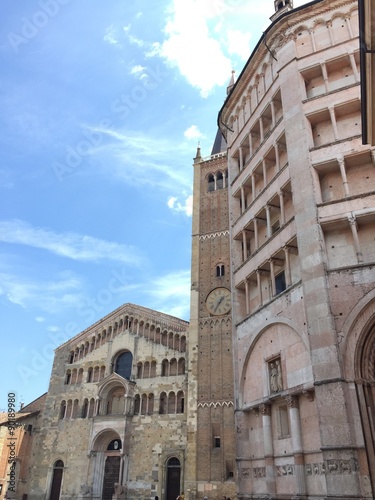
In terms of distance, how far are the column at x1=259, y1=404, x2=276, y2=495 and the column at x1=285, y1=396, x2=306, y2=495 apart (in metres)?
1.45

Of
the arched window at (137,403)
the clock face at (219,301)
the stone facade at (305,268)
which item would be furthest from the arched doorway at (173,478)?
the stone facade at (305,268)

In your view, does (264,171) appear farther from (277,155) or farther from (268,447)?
(268,447)

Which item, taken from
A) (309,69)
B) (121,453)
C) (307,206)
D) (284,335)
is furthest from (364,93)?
(121,453)

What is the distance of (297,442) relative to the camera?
12.4 meters

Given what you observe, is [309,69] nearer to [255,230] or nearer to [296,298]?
[255,230]

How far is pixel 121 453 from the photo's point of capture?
98.4 feet

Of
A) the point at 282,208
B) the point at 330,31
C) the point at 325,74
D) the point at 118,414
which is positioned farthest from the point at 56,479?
the point at 330,31

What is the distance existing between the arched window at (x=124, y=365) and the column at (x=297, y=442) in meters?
22.9

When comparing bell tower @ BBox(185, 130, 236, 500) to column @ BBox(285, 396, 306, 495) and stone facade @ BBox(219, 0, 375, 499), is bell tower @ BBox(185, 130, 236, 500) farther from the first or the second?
column @ BBox(285, 396, 306, 495)

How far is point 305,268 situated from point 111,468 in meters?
25.9

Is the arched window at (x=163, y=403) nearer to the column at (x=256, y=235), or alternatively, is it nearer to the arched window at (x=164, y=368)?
the arched window at (x=164, y=368)

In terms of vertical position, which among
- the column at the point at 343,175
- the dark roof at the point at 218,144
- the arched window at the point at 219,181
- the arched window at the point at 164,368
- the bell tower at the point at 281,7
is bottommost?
the arched window at the point at 164,368

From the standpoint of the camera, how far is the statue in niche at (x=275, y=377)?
14.1m

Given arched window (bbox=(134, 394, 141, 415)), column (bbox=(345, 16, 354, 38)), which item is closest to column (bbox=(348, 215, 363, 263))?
column (bbox=(345, 16, 354, 38))
